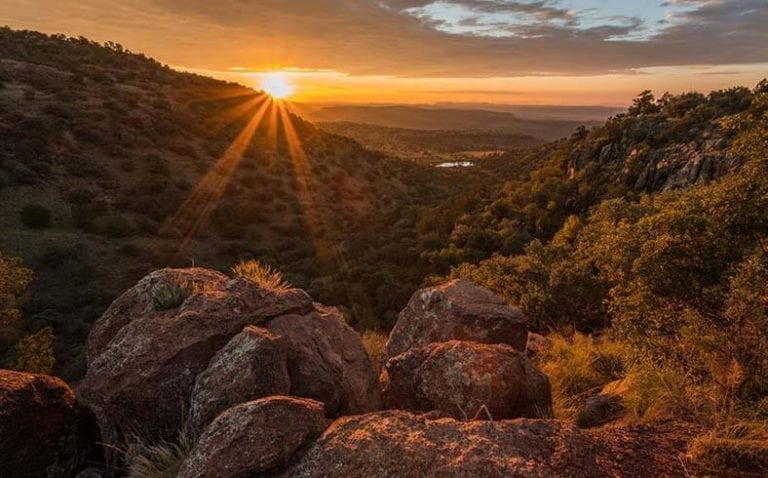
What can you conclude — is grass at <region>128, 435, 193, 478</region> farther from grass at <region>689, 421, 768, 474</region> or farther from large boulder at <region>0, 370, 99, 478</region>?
grass at <region>689, 421, 768, 474</region>

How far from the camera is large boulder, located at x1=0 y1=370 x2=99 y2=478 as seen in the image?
4.72 meters

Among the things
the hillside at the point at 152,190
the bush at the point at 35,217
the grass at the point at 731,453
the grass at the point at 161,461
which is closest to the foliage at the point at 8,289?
the hillside at the point at 152,190

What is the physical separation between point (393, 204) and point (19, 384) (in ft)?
165

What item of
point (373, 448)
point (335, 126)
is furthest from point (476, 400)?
point (335, 126)

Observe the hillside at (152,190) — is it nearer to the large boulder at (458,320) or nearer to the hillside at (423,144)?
the large boulder at (458,320)

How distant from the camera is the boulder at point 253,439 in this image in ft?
13.2

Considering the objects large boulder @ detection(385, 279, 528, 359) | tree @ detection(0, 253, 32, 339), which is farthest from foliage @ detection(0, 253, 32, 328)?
large boulder @ detection(385, 279, 528, 359)

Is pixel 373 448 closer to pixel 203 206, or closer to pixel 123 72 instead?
pixel 203 206

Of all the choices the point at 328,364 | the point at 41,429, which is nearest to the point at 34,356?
the point at 41,429

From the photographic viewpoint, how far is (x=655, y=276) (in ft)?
26.2

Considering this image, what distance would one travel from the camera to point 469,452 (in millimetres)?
3943

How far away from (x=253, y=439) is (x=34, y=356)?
1392cm

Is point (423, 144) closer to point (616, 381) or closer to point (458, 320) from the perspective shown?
point (458, 320)

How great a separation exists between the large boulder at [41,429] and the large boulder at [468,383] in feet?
12.7
